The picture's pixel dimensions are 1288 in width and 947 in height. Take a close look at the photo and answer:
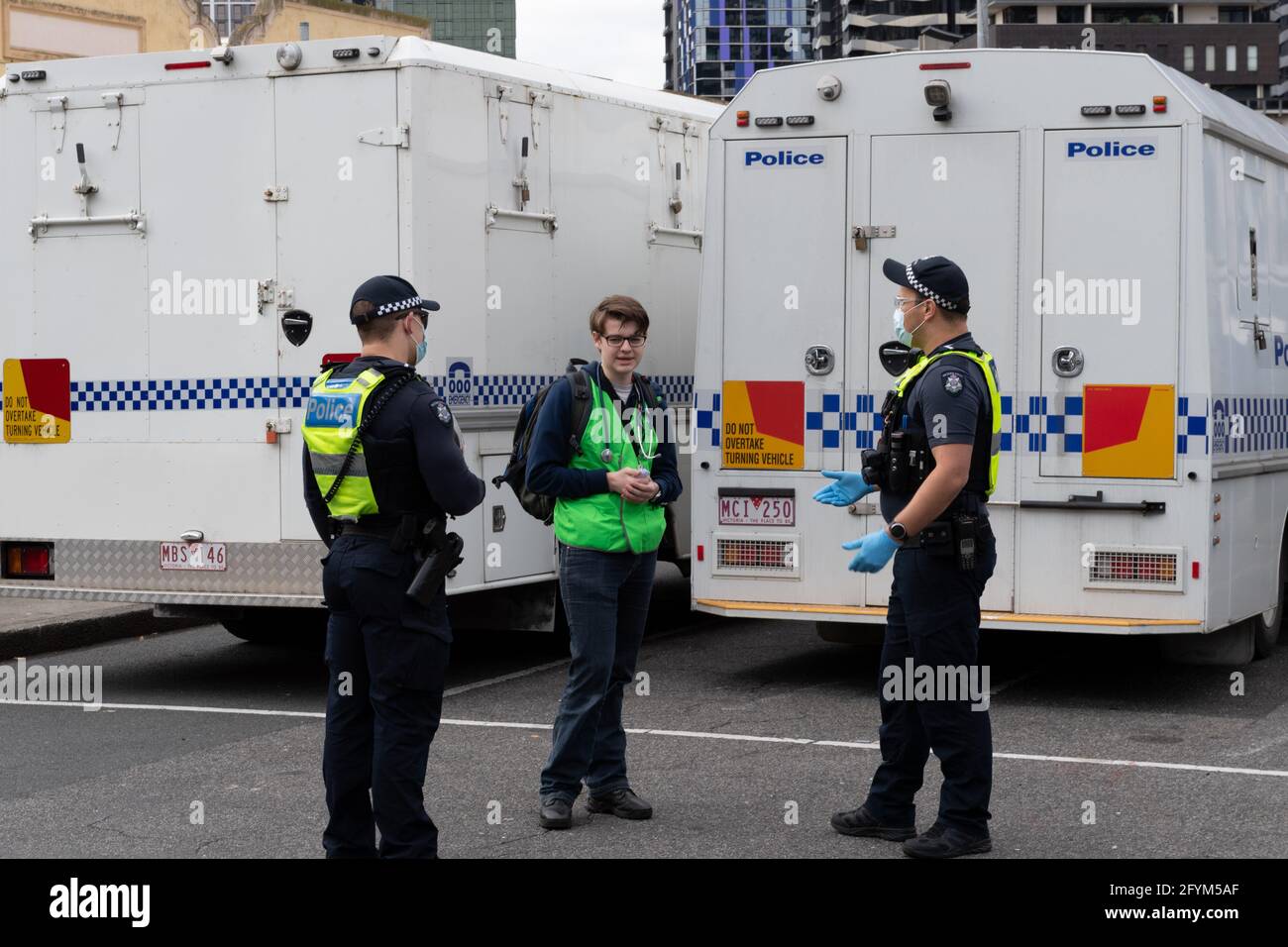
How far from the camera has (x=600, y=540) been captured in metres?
6.69

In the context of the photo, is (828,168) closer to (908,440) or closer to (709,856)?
(908,440)

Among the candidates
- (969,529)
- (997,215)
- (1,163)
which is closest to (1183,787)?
(969,529)

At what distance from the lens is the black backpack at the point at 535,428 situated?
6.76 meters

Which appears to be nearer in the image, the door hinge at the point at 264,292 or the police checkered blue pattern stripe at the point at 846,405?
the police checkered blue pattern stripe at the point at 846,405

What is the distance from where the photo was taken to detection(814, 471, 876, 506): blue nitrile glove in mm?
6605

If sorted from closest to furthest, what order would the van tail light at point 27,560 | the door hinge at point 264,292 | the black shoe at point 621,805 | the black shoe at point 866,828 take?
the black shoe at point 866,828, the black shoe at point 621,805, the door hinge at point 264,292, the van tail light at point 27,560

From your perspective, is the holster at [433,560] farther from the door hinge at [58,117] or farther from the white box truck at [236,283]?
the door hinge at [58,117]

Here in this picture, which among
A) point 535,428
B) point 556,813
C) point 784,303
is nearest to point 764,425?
point 784,303

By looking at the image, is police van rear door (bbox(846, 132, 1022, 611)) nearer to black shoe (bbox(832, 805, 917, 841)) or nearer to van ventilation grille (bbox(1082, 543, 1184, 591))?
van ventilation grille (bbox(1082, 543, 1184, 591))

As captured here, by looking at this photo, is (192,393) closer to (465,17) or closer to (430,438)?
(430,438)

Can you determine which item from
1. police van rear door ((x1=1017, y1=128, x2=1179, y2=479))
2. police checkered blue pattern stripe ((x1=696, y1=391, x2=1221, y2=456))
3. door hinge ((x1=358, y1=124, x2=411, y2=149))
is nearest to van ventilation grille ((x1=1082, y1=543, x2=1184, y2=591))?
police van rear door ((x1=1017, y1=128, x2=1179, y2=479))

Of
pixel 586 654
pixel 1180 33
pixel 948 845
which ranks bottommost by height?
pixel 948 845

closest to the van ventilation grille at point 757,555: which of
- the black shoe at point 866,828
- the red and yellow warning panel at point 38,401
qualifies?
the black shoe at point 866,828

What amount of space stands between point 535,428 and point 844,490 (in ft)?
3.83
